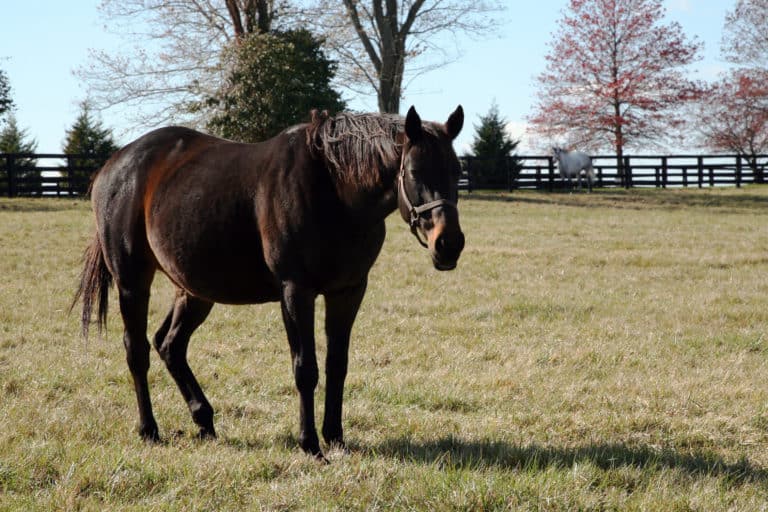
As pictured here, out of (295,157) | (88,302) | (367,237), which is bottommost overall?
(88,302)

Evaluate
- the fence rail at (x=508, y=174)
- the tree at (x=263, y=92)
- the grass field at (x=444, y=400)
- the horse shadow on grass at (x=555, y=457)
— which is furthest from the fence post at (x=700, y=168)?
the horse shadow on grass at (x=555, y=457)

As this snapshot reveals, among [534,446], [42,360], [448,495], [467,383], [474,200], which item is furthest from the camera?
[474,200]

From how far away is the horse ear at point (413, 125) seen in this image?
12.4 ft

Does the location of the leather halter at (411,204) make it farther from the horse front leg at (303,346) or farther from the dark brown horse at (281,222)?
the horse front leg at (303,346)

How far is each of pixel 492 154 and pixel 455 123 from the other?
2934 centimetres

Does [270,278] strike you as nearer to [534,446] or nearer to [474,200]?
[534,446]

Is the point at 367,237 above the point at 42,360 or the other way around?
above

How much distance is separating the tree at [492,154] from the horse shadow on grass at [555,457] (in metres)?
26.0

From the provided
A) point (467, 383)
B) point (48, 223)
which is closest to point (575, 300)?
point (467, 383)

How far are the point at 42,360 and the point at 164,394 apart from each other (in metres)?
1.63

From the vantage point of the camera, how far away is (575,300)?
9750 millimetres

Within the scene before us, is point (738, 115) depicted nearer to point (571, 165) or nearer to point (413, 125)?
point (571, 165)

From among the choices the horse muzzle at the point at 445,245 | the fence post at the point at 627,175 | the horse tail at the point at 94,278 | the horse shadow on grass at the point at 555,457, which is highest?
the fence post at the point at 627,175

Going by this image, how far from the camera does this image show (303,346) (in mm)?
4273
